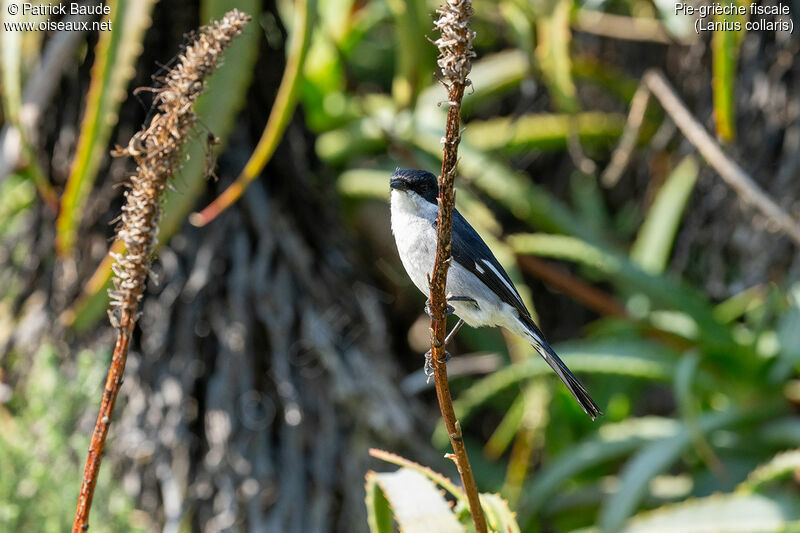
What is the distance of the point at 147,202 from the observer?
1.09 metres

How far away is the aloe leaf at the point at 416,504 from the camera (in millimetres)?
1228

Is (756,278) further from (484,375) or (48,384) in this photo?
(48,384)

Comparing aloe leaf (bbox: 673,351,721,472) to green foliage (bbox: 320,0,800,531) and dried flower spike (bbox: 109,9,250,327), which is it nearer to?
green foliage (bbox: 320,0,800,531)

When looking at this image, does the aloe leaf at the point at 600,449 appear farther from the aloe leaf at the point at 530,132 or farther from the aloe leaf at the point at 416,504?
the aloe leaf at the point at 416,504

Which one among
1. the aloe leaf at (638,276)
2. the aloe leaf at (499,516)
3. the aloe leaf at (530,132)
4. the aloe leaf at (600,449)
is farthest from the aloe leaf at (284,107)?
the aloe leaf at (600,449)

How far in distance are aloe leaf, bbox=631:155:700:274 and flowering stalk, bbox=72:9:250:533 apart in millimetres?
2744

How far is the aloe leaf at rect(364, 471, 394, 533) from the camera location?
4.57ft

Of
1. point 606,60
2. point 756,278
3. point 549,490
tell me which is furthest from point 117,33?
point 606,60

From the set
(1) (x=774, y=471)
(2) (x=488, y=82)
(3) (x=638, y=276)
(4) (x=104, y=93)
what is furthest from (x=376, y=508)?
(2) (x=488, y=82)

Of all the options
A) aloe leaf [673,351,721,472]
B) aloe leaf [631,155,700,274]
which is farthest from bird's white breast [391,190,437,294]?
aloe leaf [631,155,700,274]

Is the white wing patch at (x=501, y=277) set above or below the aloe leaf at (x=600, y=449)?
above

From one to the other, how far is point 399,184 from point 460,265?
248 millimetres

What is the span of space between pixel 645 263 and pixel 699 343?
0.42m

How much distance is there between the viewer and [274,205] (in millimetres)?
3262
